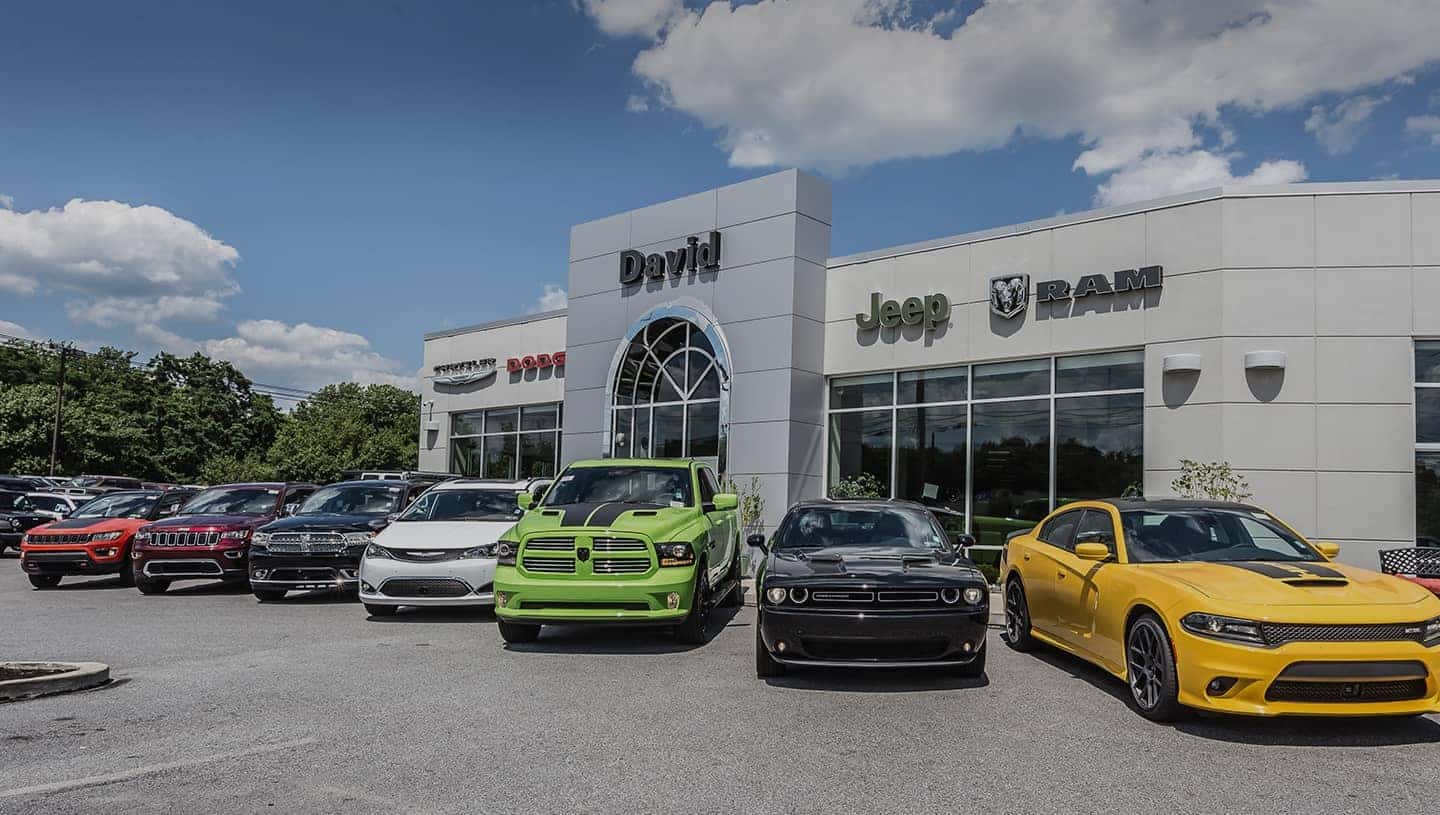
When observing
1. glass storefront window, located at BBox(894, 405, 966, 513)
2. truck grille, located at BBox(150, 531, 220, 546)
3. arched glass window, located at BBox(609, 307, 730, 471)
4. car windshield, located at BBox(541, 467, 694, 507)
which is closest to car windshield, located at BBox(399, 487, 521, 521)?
car windshield, located at BBox(541, 467, 694, 507)

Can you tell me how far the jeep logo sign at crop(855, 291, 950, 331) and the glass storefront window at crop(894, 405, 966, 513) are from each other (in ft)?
5.32

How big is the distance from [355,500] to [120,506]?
5.67 m

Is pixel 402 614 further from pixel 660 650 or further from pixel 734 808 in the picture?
pixel 734 808

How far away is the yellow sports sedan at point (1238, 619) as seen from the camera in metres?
6.18

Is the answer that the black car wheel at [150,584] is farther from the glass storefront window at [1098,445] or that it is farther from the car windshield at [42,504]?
the glass storefront window at [1098,445]

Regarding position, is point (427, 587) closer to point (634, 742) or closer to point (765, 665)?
point (765, 665)

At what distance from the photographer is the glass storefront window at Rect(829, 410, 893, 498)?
19.5 meters

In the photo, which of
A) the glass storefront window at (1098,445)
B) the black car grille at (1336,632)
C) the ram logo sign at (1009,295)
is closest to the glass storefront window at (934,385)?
the ram logo sign at (1009,295)

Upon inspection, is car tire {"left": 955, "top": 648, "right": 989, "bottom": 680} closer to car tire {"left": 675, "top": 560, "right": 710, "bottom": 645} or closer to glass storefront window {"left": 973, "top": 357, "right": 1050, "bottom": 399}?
car tire {"left": 675, "top": 560, "right": 710, "bottom": 645}

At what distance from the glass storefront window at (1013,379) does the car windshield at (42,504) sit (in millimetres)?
20292

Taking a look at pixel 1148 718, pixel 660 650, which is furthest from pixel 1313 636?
pixel 660 650

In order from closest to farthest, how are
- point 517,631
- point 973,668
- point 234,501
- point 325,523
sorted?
point 973,668 < point 517,631 < point 325,523 < point 234,501

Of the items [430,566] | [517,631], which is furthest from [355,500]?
[517,631]

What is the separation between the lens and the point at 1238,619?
6.34 metres
